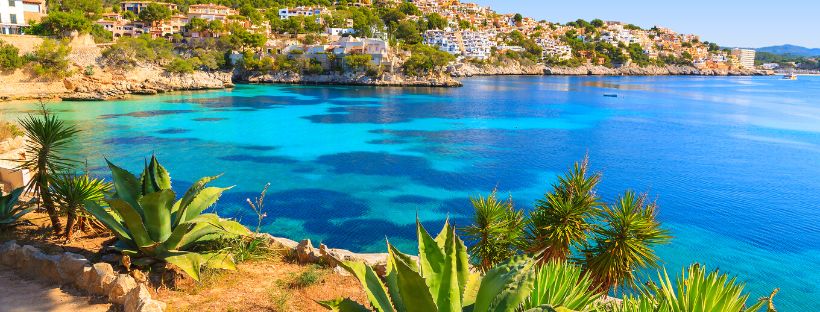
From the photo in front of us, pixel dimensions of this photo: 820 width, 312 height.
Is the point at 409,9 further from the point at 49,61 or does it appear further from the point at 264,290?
the point at 264,290

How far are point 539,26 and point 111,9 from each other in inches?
4699

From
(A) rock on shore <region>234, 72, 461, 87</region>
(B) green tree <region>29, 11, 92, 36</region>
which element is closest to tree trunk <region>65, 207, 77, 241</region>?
(B) green tree <region>29, 11, 92, 36</region>

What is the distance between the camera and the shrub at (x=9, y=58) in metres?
40.2

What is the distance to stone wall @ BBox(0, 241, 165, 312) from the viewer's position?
4.40m

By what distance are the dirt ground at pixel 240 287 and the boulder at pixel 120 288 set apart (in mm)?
189

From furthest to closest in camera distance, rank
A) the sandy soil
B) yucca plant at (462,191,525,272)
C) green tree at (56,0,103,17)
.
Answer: green tree at (56,0,103,17)
yucca plant at (462,191,525,272)
the sandy soil

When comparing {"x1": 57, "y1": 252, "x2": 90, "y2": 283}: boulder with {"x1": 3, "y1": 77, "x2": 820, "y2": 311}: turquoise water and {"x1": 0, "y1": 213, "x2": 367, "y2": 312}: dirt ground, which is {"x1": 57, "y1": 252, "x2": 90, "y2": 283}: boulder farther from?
{"x1": 3, "y1": 77, "x2": 820, "y2": 311}: turquoise water

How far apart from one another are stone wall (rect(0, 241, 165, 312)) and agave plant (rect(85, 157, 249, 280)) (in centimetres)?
38

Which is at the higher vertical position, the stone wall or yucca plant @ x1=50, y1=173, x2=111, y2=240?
yucca plant @ x1=50, y1=173, x2=111, y2=240

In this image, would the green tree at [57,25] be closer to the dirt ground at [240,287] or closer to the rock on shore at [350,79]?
the rock on shore at [350,79]

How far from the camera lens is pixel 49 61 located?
43.2m

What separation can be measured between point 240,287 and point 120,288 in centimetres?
112

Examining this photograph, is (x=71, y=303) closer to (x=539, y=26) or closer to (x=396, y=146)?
(x=396, y=146)

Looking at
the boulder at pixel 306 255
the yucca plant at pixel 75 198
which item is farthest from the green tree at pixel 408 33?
the boulder at pixel 306 255
